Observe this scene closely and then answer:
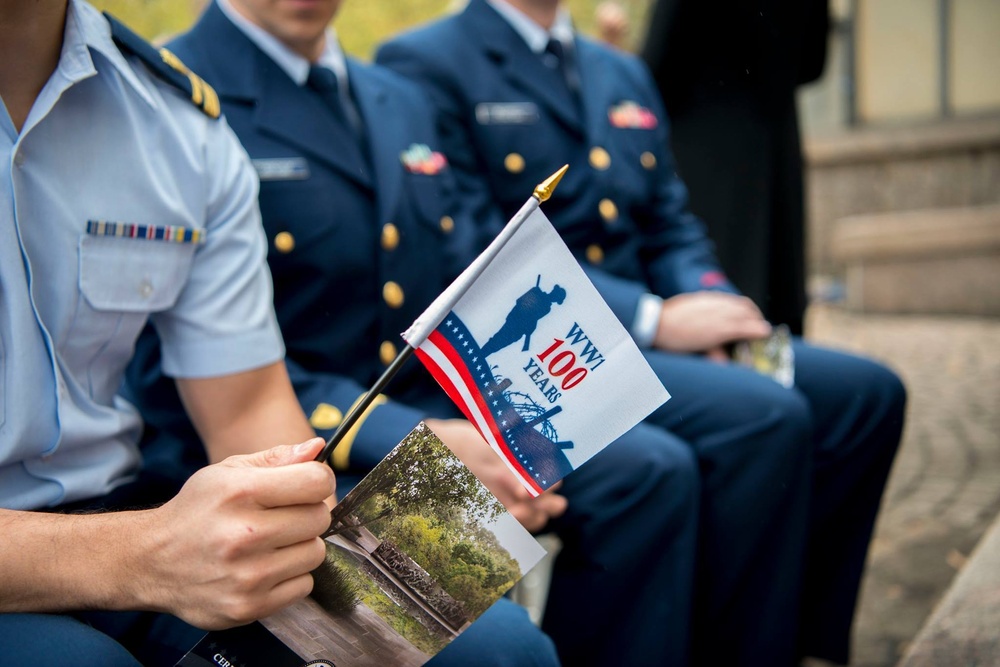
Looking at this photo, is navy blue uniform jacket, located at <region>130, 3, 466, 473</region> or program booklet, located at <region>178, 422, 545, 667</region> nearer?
program booklet, located at <region>178, 422, 545, 667</region>

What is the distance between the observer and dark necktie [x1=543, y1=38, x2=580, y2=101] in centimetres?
267

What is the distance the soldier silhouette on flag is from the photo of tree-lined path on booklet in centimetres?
13

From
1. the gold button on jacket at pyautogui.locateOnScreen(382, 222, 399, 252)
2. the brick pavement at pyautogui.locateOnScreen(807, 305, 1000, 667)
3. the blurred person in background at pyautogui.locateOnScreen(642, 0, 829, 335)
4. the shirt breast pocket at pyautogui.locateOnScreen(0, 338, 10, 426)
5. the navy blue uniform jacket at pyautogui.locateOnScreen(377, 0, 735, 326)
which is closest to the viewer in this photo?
the shirt breast pocket at pyautogui.locateOnScreen(0, 338, 10, 426)

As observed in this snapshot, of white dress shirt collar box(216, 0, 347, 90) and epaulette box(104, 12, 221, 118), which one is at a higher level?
epaulette box(104, 12, 221, 118)

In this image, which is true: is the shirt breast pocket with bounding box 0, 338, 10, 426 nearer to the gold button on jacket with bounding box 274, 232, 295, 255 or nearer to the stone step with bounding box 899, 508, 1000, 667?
the gold button on jacket with bounding box 274, 232, 295, 255

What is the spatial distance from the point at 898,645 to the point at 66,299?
2.21 m

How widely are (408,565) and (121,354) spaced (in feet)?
1.87

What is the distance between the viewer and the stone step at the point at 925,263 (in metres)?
7.43

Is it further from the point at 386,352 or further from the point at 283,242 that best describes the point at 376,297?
the point at 283,242

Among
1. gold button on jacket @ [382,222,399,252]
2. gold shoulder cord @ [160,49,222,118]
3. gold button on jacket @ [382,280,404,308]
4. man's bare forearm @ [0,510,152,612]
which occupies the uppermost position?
gold shoulder cord @ [160,49,222,118]

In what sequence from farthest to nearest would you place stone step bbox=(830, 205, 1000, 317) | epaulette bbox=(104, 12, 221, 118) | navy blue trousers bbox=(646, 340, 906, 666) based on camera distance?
stone step bbox=(830, 205, 1000, 317) → navy blue trousers bbox=(646, 340, 906, 666) → epaulette bbox=(104, 12, 221, 118)

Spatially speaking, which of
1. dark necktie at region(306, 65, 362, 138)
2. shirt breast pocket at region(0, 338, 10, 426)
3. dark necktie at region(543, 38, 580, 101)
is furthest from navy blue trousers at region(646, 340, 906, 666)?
shirt breast pocket at region(0, 338, 10, 426)

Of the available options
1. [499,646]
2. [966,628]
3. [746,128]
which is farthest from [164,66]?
[746,128]

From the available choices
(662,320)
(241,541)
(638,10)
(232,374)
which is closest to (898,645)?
(662,320)
